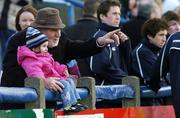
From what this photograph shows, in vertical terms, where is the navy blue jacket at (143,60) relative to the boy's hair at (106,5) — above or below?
below

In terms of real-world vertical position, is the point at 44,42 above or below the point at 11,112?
above

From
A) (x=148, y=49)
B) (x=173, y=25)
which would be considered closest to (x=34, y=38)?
(x=148, y=49)

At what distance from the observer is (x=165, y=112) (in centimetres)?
896

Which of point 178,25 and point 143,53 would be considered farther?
point 178,25

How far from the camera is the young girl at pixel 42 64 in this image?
23.9 ft

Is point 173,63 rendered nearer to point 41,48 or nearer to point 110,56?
point 110,56

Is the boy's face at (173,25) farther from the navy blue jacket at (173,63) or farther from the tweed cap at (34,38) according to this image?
the tweed cap at (34,38)

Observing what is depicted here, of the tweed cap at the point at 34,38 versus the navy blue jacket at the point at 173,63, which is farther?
the navy blue jacket at the point at 173,63

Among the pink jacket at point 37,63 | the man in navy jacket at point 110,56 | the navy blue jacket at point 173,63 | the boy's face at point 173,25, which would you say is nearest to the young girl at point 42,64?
the pink jacket at point 37,63

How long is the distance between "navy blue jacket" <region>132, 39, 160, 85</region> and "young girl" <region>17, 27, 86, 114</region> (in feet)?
6.63

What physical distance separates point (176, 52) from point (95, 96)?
39.8 inches

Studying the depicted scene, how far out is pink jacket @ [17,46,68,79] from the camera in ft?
23.9

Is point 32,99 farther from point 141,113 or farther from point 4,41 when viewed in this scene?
point 4,41

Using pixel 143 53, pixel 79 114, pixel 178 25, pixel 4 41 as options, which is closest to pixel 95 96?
pixel 79 114
